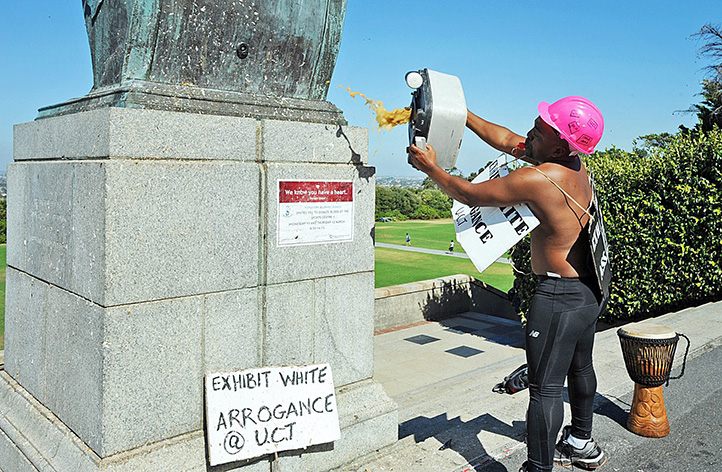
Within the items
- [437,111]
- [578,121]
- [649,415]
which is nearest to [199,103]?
[437,111]

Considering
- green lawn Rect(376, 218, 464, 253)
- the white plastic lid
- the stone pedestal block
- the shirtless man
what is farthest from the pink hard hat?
green lawn Rect(376, 218, 464, 253)

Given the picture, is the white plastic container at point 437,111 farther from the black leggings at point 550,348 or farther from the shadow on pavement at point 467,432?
the shadow on pavement at point 467,432

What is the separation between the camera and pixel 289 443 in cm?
356

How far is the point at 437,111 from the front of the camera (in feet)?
11.1

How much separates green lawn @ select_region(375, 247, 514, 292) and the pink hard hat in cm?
1266

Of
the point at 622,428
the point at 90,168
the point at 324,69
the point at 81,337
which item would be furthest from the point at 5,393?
the point at 622,428

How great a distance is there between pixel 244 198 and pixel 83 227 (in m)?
0.85

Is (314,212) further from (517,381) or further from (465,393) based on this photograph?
(465,393)

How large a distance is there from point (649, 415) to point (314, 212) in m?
2.91

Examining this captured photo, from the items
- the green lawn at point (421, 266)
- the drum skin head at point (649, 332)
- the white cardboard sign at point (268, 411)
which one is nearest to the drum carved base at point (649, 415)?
the drum skin head at point (649, 332)

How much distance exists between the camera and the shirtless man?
3.30 metres

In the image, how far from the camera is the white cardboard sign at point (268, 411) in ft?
11.0

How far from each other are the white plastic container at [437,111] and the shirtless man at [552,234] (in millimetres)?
124

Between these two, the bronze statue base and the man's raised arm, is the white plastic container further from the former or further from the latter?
the bronze statue base
